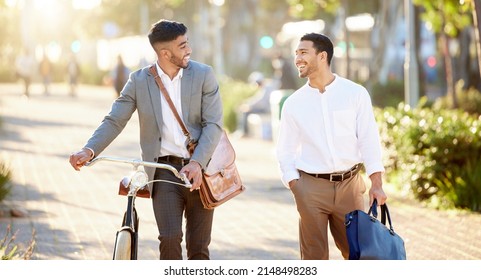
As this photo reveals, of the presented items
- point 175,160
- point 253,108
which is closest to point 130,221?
point 175,160

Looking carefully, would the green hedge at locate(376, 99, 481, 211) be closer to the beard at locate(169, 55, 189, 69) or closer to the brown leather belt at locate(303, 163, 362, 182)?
the brown leather belt at locate(303, 163, 362, 182)

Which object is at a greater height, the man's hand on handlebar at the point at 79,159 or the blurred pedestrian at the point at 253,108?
the man's hand on handlebar at the point at 79,159

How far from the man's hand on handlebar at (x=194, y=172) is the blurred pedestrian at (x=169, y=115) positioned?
0.18m

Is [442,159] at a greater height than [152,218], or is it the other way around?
[442,159]

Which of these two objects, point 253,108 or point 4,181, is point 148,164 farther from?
point 253,108

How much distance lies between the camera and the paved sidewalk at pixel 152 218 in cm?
1012

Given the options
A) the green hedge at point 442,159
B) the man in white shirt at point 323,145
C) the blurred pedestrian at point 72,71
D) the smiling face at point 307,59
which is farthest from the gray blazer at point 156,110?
the blurred pedestrian at point 72,71

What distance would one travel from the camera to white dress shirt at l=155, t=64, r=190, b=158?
6934mm

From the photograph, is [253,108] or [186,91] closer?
[186,91]

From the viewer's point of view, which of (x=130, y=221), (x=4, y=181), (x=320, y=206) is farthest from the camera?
(x=4, y=181)

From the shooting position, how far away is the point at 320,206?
687 centimetres

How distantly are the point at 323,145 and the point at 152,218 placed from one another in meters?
5.80

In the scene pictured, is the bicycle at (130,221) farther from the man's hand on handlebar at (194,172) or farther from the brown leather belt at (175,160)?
the brown leather belt at (175,160)
